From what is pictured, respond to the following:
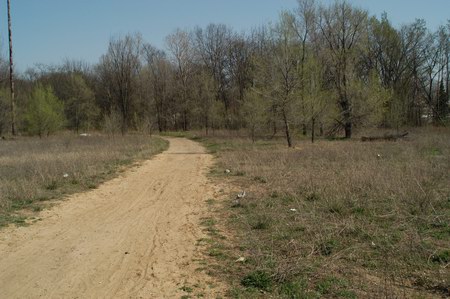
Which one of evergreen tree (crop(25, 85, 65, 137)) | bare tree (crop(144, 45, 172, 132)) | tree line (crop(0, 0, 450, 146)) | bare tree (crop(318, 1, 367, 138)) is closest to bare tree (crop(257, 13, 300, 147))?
tree line (crop(0, 0, 450, 146))

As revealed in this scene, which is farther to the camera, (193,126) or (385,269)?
(193,126)

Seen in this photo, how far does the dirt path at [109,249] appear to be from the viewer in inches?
206

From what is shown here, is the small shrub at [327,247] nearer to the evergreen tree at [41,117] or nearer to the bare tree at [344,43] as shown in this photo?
the bare tree at [344,43]

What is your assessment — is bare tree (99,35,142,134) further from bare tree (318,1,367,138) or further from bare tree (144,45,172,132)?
bare tree (318,1,367,138)

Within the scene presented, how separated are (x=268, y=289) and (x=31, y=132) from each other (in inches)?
1886

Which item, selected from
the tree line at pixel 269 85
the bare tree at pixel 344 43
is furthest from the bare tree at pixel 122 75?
the bare tree at pixel 344 43

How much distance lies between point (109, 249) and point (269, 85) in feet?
73.9

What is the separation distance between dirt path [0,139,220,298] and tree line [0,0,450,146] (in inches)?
741

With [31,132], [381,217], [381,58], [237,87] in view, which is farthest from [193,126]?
[381,217]

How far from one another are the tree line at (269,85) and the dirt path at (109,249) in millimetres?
18814

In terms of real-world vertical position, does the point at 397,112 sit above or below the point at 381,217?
above

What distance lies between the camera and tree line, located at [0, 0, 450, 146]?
30.0 m

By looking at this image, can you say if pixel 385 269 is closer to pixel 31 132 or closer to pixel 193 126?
pixel 31 132

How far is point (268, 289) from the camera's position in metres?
4.96
